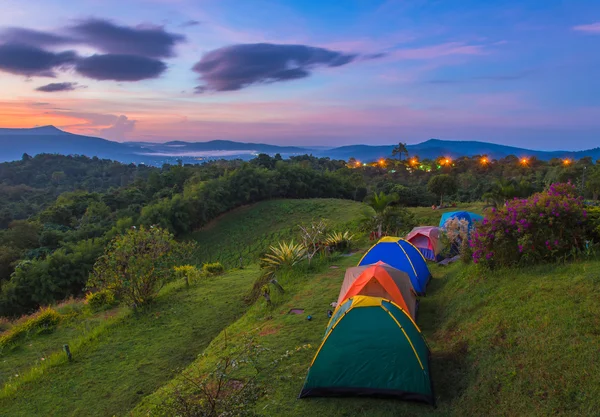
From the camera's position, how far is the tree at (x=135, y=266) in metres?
11.4

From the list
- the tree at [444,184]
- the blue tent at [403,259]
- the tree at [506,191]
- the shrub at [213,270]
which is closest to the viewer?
the blue tent at [403,259]

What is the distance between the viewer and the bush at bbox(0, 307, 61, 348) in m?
10.6

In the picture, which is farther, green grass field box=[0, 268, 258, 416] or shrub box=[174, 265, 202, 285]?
shrub box=[174, 265, 202, 285]

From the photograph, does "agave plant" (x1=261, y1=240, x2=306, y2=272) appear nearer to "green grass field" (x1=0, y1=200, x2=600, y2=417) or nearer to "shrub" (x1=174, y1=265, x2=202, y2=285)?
"green grass field" (x1=0, y1=200, x2=600, y2=417)

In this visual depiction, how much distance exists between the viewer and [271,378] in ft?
20.6

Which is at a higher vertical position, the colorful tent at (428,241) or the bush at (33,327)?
the colorful tent at (428,241)

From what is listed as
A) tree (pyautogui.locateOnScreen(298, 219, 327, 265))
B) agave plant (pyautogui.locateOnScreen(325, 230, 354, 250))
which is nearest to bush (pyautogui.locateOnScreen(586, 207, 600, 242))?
tree (pyautogui.locateOnScreen(298, 219, 327, 265))

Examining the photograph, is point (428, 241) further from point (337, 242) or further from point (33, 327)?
point (33, 327)

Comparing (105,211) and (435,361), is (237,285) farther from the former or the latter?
(105,211)

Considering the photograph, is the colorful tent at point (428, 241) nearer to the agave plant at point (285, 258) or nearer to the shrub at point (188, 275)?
the agave plant at point (285, 258)

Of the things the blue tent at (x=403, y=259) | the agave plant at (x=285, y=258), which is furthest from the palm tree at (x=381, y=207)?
the blue tent at (x=403, y=259)

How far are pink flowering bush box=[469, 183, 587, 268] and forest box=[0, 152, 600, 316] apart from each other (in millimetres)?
3616

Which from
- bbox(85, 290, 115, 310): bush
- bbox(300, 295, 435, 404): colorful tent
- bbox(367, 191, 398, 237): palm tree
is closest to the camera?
bbox(300, 295, 435, 404): colorful tent

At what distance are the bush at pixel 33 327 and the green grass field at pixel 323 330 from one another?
0.40m
